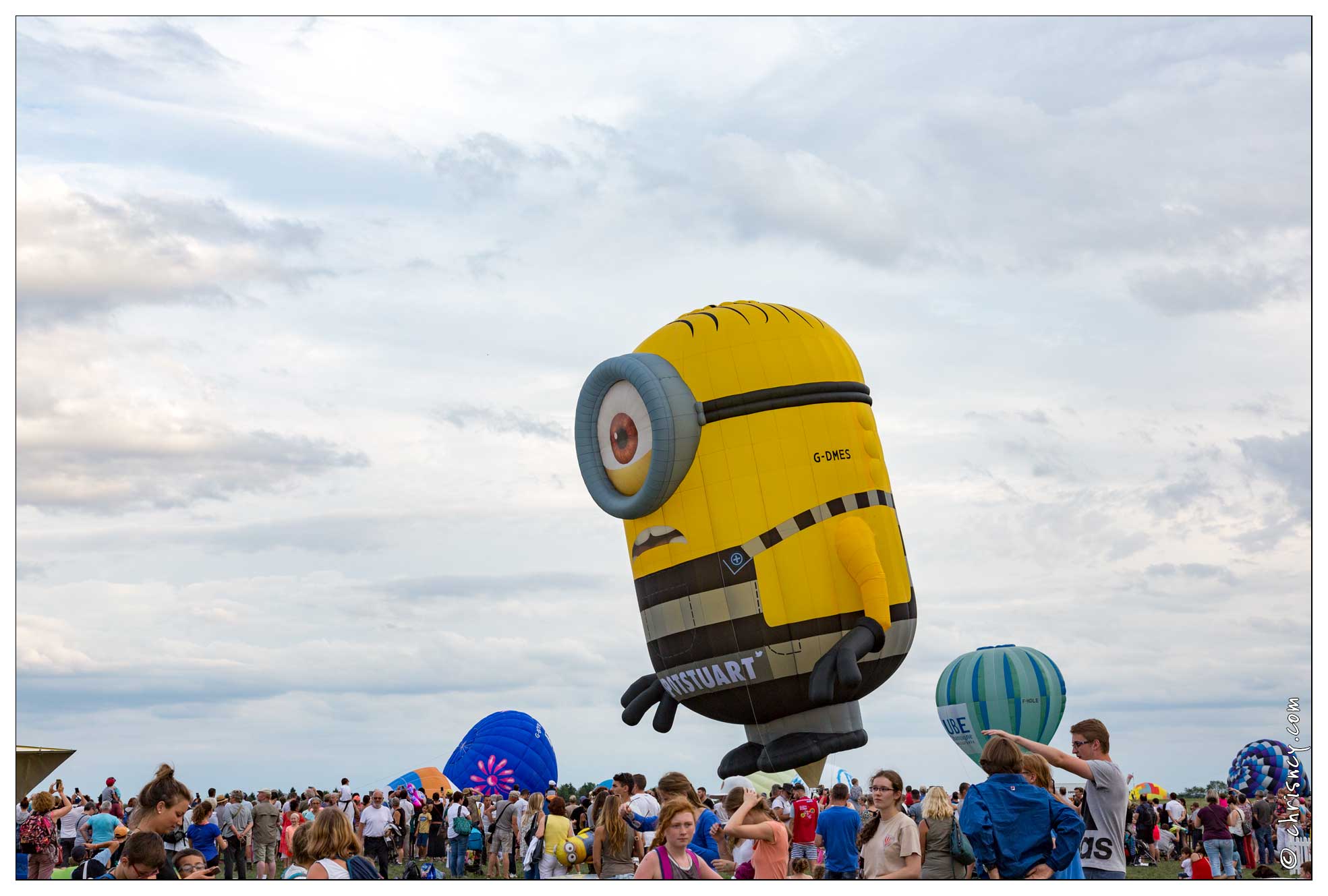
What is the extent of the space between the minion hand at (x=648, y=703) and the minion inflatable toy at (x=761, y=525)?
3.10 feet

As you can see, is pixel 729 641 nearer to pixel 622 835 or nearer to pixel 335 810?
pixel 622 835

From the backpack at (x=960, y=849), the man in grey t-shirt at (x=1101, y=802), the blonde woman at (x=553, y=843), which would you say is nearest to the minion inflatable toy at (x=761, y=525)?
the blonde woman at (x=553, y=843)

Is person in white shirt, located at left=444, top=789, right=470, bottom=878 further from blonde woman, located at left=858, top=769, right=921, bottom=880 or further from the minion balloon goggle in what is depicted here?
blonde woman, located at left=858, top=769, right=921, bottom=880

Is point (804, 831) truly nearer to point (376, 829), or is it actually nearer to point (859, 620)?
point (859, 620)

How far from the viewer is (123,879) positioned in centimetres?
746

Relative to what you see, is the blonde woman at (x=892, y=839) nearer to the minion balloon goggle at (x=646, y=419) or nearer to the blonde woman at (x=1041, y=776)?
the blonde woman at (x=1041, y=776)

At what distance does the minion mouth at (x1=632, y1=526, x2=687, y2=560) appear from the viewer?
18953mm

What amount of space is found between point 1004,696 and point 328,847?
23.6 metres

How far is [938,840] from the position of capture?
32.2ft

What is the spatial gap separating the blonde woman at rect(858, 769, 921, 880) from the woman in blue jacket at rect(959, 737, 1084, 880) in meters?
1.77

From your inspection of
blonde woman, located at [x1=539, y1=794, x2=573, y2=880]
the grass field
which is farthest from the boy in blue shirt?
the grass field

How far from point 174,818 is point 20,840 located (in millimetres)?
6086

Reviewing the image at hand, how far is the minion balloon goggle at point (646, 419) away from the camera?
18641 mm
